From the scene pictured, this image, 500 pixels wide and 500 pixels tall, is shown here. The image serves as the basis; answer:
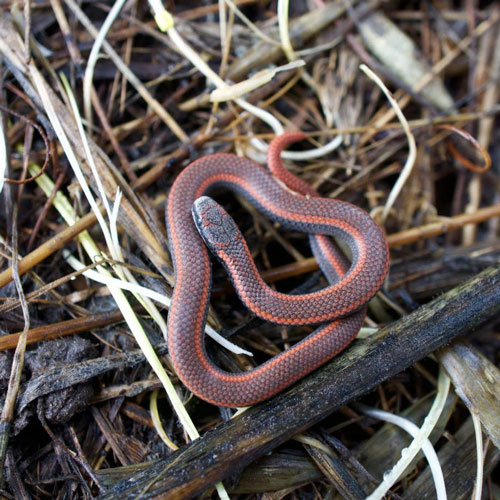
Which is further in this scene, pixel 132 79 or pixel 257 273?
pixel 132 79

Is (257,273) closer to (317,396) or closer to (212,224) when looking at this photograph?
(212,224)

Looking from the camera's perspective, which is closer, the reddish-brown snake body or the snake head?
the reddish-brown snake body

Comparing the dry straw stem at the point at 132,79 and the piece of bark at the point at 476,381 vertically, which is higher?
the dry straw stem at the point at 132,79

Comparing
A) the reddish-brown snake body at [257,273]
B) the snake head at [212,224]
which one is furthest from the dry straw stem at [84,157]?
the snake head at [212,224]

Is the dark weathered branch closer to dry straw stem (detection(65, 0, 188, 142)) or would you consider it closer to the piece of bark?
the piece of bark

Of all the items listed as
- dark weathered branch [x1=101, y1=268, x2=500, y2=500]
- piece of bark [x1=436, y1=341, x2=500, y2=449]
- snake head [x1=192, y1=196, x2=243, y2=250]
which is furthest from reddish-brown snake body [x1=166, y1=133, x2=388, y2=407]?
piece of bark [x1=436, y1=341, x2=500, y2=449]

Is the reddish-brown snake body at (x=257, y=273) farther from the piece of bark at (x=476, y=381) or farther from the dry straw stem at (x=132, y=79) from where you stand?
the piece of bark at (x=476, y=381)

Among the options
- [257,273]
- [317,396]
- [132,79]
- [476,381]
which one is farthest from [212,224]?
[476,381]

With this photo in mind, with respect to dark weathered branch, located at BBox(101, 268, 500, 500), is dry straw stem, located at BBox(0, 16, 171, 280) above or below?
above
